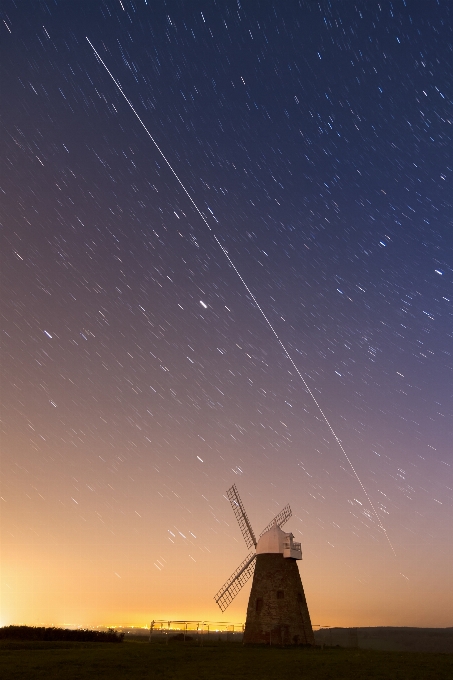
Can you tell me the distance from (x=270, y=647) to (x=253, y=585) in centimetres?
573

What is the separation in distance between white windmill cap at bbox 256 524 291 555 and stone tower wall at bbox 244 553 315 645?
0.39 m

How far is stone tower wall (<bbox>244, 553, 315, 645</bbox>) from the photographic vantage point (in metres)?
40.9

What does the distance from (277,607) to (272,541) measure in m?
4.74

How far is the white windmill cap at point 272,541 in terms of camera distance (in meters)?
44.2

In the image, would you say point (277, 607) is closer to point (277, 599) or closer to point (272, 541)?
point (277, 599)

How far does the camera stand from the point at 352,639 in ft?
143

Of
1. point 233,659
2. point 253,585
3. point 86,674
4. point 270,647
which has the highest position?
point 253,585

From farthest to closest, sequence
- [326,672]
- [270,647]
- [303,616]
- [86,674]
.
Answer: [303,616]
[270,647]
[326,672]
[86,674]

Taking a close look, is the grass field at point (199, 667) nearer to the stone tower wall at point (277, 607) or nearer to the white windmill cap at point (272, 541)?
the stone tower wall at point (277, 607)

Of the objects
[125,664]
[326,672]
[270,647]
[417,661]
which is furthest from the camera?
[270,647]

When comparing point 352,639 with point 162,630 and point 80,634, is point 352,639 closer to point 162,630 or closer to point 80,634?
point 162,630

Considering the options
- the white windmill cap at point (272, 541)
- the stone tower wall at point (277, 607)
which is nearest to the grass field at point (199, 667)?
the stone tower wall at point (277, 607)

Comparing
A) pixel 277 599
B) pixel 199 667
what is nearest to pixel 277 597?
pixel 277 599

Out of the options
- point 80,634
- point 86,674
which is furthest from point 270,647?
point 86,674
